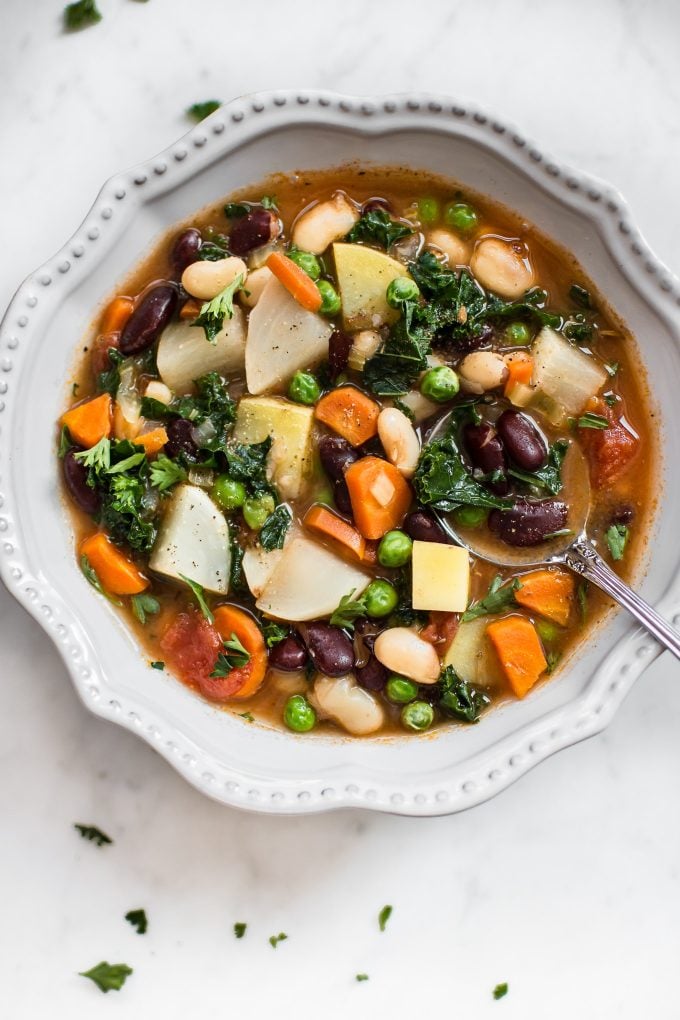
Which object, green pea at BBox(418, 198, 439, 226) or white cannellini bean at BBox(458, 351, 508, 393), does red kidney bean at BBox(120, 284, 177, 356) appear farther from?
white cannellini bean at BBox(458, 351, 508, 393)

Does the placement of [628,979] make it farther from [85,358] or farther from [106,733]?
[85,358]

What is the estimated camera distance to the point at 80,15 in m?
3.58

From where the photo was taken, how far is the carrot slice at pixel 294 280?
328 cm

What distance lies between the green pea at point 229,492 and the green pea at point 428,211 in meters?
1.24

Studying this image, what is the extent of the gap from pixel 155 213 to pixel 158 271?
0.72 ft

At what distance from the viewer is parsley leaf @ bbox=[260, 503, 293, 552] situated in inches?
135

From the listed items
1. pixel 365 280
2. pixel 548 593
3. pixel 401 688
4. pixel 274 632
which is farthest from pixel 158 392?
pixel 548 593

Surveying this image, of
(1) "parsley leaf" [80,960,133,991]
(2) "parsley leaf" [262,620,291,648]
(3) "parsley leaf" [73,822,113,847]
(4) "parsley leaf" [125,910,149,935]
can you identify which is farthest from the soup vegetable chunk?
(1) "parsley leaf" [80,960,133,991]

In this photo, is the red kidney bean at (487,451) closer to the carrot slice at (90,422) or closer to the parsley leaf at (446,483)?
the parsley leaf at (446,483)

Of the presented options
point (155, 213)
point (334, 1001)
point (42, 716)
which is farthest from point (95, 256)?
point (334, 1001)

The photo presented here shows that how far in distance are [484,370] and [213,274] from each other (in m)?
1.04

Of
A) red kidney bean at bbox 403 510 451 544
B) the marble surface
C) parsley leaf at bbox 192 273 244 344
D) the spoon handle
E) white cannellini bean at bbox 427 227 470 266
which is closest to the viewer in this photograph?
the spoon handle

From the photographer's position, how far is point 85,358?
3459mm

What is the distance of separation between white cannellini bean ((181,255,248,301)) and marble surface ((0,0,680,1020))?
0.61m
